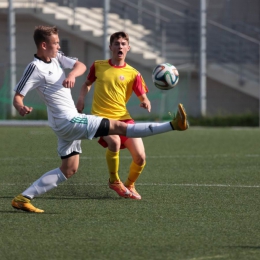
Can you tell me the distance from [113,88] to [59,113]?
4.58 feet

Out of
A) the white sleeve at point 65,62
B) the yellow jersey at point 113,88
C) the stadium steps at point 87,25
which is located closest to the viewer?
the white sleeve at point 65,62

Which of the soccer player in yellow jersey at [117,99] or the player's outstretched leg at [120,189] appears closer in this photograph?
the player's outstretched leg at [120,189]

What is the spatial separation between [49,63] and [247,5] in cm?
1910

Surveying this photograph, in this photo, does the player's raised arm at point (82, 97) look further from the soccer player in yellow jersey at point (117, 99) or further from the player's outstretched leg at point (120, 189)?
the player's outstretched leg at point (120, 189)

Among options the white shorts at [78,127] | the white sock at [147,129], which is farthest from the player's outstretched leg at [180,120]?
the white shorts at [78,127]

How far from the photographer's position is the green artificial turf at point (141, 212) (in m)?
5.16

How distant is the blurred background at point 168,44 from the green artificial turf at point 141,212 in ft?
31.3

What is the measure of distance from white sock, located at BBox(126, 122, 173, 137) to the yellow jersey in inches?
55.0

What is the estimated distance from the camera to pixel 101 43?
23.3 m

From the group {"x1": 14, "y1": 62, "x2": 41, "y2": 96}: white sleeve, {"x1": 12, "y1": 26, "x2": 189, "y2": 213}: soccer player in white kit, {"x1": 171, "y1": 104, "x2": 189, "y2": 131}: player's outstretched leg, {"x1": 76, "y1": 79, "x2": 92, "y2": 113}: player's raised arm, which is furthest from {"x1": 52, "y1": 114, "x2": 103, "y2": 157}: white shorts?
{"x1": 76, "y1": 79, "x2": 92, "y2": 113}: player's raised arm

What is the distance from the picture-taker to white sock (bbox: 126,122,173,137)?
6203mm

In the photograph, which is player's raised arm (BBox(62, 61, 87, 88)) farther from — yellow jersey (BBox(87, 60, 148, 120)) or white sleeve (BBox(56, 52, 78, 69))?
yellow jersey (BBox(87, 60, 148, 120))

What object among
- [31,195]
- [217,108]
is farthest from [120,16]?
[31,195]

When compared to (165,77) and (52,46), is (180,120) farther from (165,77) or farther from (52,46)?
(165,77)
